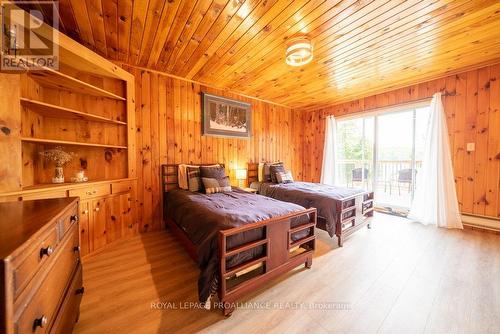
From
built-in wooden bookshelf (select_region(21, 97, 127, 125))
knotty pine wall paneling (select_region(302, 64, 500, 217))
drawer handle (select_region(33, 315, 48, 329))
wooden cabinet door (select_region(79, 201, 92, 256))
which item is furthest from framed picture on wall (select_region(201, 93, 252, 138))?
knotty pine wall paneling (select_region(302, 64, 500, 217))

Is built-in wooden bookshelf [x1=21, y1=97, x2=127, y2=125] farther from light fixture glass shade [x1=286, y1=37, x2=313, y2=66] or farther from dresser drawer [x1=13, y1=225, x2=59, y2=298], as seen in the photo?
light fixture glass shade [x1=286, y1=37, x2=313, y2=66]

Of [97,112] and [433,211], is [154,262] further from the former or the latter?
[433,211]

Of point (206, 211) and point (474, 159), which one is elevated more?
point (474, 159)

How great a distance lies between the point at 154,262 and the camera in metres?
2.02

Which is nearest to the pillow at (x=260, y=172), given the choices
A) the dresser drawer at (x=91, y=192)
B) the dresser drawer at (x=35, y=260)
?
the dresser drawer at (x=91, y=192)

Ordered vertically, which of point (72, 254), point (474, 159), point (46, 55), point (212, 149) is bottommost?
point (72, 254)

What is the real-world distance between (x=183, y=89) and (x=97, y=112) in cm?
128

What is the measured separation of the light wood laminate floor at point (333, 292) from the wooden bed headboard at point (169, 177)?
917mm

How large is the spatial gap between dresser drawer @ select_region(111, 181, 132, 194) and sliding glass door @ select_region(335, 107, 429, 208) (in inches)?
169

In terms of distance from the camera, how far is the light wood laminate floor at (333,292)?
1268mm

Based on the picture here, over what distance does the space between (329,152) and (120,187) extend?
4262mm

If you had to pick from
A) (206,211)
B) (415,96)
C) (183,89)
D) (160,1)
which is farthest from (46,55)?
(415,96)

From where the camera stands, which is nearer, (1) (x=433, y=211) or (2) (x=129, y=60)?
(2) (x=129, y=60)

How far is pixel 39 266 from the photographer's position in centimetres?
71
